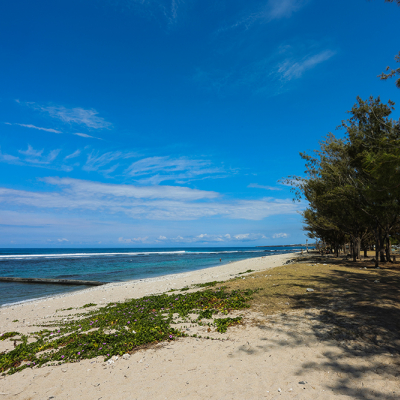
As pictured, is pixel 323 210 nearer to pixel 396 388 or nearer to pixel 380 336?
pixel 380 336

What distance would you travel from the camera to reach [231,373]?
16.6ft

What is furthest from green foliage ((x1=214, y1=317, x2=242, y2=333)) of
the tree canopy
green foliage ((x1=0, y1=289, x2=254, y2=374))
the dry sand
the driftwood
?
the driftwood

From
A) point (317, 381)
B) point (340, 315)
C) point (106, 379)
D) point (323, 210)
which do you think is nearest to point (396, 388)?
point (317, 381)

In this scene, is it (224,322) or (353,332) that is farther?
(224,322)

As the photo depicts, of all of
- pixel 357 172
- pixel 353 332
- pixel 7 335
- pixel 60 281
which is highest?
pixel 357 172

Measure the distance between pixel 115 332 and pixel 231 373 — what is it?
4.01 metres

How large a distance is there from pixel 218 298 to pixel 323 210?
22.2 m

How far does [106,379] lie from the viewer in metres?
5.18

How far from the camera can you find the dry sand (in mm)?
4422

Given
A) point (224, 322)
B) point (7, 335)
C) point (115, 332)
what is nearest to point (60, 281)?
point (7, 335)

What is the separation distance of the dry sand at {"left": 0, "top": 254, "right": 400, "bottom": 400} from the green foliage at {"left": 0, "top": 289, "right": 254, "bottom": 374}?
44cm

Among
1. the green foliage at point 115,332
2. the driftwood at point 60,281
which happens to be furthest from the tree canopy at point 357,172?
the driftwood at point 60,281

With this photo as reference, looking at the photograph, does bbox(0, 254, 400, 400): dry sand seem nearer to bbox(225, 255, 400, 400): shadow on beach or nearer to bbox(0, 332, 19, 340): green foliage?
bbox(225, 255, 400, 400): shadow on beach

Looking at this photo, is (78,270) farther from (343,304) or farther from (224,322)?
(343,304)
